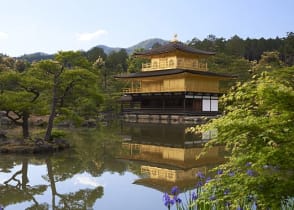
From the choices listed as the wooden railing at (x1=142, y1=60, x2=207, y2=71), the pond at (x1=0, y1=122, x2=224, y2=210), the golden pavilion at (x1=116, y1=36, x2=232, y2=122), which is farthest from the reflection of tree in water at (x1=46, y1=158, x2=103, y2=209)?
the wooden railing at (x1=142, y1=60, x2=207, y2=71)

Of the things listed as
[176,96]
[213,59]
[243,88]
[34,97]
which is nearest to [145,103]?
[176,96]

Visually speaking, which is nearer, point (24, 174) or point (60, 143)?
point (24, 174)

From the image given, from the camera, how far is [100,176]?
840 cm

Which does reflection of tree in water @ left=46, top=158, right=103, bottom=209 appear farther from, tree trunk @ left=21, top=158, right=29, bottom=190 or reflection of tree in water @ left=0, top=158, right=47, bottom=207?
tree trunk @ left=21, top=158, right=29, bottom=190

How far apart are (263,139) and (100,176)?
243 inches

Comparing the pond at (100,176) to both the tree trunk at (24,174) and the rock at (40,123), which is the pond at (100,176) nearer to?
the tree trunk at (24,174)

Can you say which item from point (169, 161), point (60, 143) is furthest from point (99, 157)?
point (60, 143)

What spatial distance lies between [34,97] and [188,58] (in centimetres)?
2228

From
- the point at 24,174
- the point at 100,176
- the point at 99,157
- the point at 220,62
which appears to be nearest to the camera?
the point at 100,176

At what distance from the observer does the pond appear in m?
6.30

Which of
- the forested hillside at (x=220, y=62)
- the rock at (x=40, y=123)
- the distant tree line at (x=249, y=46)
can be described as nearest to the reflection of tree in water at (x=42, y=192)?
the forested hillside at (x=220, y=62)

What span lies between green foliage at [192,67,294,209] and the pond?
3.25 metres

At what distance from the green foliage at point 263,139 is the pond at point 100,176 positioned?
3.25 meters

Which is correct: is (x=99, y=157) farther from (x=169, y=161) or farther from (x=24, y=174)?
(x=24, y=174)
